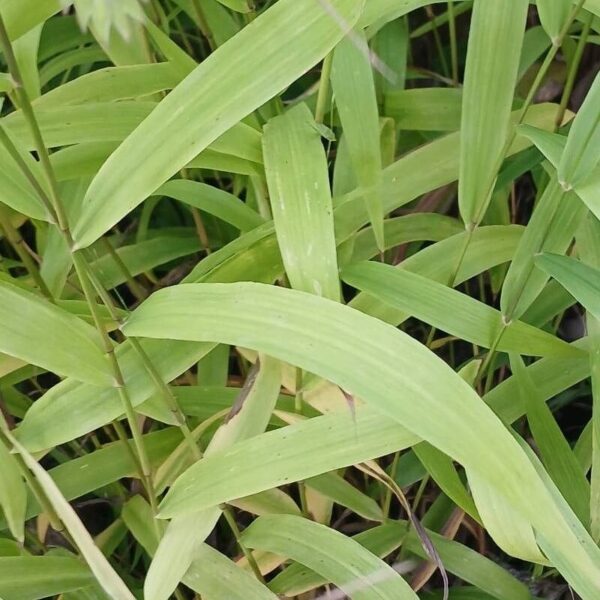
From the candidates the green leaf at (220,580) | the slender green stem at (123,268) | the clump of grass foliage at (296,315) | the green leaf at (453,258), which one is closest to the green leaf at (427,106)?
the clump of grass foliage at (296,315)

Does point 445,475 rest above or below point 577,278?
below

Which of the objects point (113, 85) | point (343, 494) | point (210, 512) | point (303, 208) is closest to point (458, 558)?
point (343, 494)

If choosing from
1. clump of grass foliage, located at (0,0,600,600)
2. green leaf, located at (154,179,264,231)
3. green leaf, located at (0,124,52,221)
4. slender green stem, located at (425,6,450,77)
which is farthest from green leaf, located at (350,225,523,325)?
slender green stem, located at (425,6,450,77)

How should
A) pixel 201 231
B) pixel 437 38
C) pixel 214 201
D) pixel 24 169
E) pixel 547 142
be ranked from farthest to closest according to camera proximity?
pixel 437 38 → pixel 201 231 → pixel 214 201 → pixel 547 142 → pixel 24 169

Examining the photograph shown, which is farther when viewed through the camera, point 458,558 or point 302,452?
point 458,558

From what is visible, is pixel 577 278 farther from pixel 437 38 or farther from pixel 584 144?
pixel 437 38

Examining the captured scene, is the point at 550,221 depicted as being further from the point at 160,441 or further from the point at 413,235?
the point at 160,441
